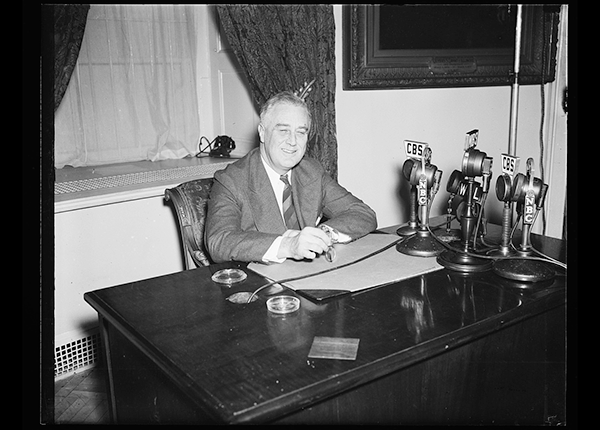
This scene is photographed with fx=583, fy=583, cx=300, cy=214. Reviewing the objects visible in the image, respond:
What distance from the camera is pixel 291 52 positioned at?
343 centimetres

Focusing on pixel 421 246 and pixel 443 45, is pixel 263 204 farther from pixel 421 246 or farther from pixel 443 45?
pixel 443 45

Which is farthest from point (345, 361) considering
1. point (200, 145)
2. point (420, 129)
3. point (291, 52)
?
point (200, 145)

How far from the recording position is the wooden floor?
289cm

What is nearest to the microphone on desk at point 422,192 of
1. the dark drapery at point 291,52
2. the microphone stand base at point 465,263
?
the microphone stand base at point 465,263

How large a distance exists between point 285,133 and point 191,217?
62 centimetres

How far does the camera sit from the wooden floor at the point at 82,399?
9.48 feet

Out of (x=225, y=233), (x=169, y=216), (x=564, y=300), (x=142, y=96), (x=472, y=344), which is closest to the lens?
(x=472, y=344)

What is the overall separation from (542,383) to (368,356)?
0.91 metres

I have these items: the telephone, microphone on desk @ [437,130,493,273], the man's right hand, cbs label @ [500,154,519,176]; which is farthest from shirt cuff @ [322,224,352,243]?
the telephone

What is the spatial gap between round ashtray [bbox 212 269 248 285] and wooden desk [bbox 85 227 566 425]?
3 cm

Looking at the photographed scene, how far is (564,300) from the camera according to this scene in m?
1.99
